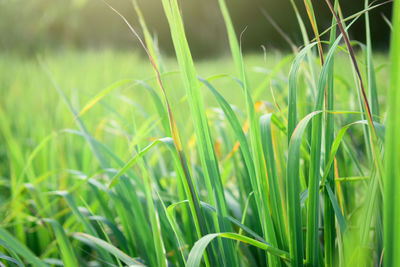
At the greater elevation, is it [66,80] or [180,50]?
[180,50]

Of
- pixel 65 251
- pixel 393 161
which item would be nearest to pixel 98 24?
pixel 65 251

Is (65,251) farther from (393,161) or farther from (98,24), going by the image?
(98,24)

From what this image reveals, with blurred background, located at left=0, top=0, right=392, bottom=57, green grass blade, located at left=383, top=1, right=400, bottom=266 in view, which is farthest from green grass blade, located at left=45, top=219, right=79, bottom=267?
blurred background, located at left=0, top=0, right=392, bottom=57

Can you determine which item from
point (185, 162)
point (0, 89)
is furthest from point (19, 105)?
point (185, 162)

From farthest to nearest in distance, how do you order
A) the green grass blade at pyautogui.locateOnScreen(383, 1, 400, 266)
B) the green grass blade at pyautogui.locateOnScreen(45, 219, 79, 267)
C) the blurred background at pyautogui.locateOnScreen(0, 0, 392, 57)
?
the blurred background at pyautogui.locateOnScreen(0, 0, 392, 57) < the green grass blade at pyautogui.locateOnScreen(45, 219, 79, 267) < the green grass blade at pyautogui.locateOnScreen(383, 1, 400, 266)

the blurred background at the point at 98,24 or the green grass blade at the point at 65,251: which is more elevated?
the blurred background at the point at 98,24

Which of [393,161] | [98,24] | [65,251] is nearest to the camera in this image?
[393,161]

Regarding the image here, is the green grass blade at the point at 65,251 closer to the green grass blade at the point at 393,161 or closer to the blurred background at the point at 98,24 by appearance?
the green grass blade at the point at 393,161

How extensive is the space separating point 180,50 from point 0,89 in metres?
2.02

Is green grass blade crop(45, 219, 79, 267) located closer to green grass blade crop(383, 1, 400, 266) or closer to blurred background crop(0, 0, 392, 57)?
green grass blade crop(383, 1, 400, 266)

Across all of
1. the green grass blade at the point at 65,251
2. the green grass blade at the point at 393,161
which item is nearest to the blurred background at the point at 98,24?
the green grass blade at the point at 65,251

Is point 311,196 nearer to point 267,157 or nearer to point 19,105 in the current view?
point 267,157

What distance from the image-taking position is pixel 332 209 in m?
0.38

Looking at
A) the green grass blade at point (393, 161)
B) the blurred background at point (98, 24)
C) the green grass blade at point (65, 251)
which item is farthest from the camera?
the blurred background at point (98, 24)
